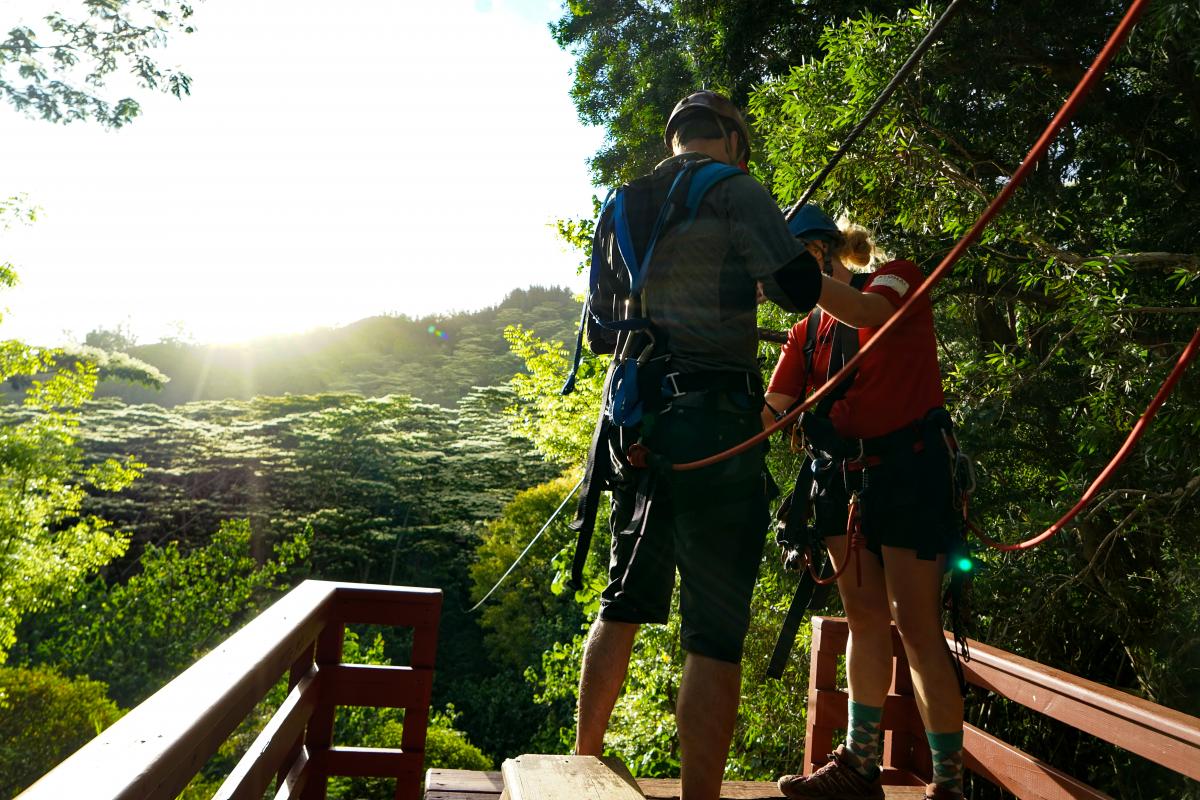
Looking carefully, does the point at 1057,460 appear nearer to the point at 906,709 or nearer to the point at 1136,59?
the point at 1136,59

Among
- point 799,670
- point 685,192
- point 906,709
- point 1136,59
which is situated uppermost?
point 1136,59

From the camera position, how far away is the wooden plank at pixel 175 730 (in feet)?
2.87

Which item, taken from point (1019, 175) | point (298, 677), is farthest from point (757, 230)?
point (298, 677)

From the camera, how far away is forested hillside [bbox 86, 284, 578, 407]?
5288 centimetres

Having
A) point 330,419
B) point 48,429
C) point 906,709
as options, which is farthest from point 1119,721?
point 330,419

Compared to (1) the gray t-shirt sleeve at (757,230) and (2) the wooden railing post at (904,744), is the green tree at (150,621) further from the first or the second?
(1) the gray t-shirt sleeve at (757,230)

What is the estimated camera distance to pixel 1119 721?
223 cm

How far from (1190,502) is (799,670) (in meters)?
4.21

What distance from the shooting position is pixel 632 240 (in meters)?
2.31

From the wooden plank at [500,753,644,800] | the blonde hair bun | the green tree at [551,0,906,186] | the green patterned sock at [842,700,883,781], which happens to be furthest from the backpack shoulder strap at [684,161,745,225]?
the green tree at [551,0,906,186]

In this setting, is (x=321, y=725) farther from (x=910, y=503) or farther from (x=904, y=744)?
(x=904, y=744)

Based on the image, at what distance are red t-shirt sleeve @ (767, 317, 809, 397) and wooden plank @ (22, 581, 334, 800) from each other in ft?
5.56

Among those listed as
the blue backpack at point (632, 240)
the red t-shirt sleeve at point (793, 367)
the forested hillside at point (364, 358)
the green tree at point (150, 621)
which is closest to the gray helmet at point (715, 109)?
the blue backpack at point (632, 240)

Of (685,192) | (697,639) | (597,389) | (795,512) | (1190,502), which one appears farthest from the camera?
(597,389)
